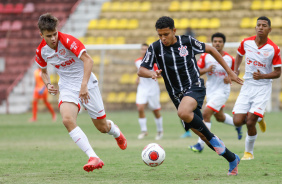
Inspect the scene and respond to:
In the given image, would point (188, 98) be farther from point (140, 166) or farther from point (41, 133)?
point (41, 133)

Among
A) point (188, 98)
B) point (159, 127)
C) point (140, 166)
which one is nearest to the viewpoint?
point (188, 98)

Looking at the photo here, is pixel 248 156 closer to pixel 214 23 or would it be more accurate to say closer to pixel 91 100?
pixel 91 100

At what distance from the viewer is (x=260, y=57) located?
882cm

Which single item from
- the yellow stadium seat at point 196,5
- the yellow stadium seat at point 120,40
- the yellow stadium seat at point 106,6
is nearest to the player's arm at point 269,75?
the yellow stadium seat at point 120,40

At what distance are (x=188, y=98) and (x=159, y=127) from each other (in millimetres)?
6301

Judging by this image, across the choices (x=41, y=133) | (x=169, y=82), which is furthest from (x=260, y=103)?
(x=41, y=133)

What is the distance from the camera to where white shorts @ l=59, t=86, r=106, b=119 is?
746cm

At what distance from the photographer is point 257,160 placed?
337 inches

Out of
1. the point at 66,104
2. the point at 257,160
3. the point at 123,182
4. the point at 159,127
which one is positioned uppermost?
the point at 66,104

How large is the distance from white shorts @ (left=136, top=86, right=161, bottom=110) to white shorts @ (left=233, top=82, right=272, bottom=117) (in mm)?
4784

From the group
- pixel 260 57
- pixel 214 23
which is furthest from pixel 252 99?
pixel 214 23

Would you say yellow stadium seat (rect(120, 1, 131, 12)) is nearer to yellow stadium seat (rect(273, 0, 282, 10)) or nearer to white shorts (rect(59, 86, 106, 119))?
yellow stadium seat (rect(273, 0, 282, 10))

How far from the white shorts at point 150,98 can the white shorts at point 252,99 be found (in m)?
4.78

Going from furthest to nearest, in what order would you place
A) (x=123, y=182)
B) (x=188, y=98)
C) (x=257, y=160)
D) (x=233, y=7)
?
(x=233, y=7), (x=257, y=160), (x=188, y=98), (x=123, y=182)
